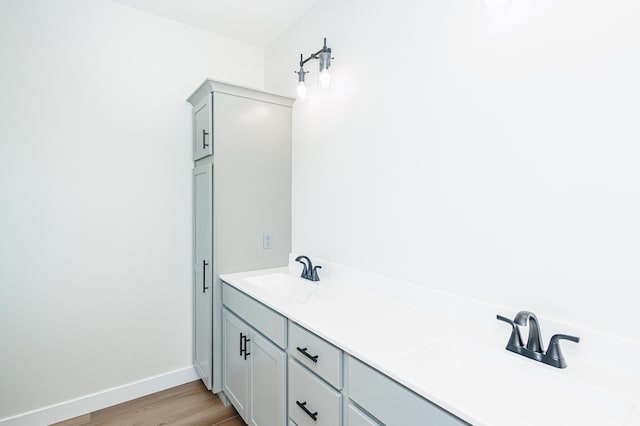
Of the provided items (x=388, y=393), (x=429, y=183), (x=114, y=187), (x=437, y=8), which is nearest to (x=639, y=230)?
(x=429, y=183)

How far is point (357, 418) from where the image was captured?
A: 1.15m

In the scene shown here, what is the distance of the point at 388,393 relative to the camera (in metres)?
1.03

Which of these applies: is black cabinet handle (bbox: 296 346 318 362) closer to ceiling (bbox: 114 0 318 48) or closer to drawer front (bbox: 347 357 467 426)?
drawer front (bbox: 347 357 467 426)

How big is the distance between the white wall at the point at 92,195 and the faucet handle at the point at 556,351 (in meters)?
2.34

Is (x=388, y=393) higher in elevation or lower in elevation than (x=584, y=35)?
lower

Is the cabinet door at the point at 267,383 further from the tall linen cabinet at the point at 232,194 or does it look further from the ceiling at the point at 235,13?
the ceiling at the point at 235,13

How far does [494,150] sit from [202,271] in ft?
6.52

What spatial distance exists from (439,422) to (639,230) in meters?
0.80

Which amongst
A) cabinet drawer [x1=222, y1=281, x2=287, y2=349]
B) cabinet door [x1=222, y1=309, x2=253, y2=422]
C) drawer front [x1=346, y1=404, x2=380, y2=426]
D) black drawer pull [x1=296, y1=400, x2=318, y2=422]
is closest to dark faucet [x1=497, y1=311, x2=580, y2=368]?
drawer front [x1=346, y1=404, x2=380, y2=426]

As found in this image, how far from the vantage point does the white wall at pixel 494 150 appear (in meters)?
1.02

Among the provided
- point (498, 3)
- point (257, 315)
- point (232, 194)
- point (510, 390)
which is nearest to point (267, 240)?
point (232, 194)

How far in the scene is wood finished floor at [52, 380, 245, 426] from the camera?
2.12 metres

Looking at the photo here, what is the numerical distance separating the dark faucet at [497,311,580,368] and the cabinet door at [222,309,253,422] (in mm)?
1338

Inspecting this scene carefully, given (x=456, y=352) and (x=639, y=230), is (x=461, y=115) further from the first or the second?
(x=456, y=352)
